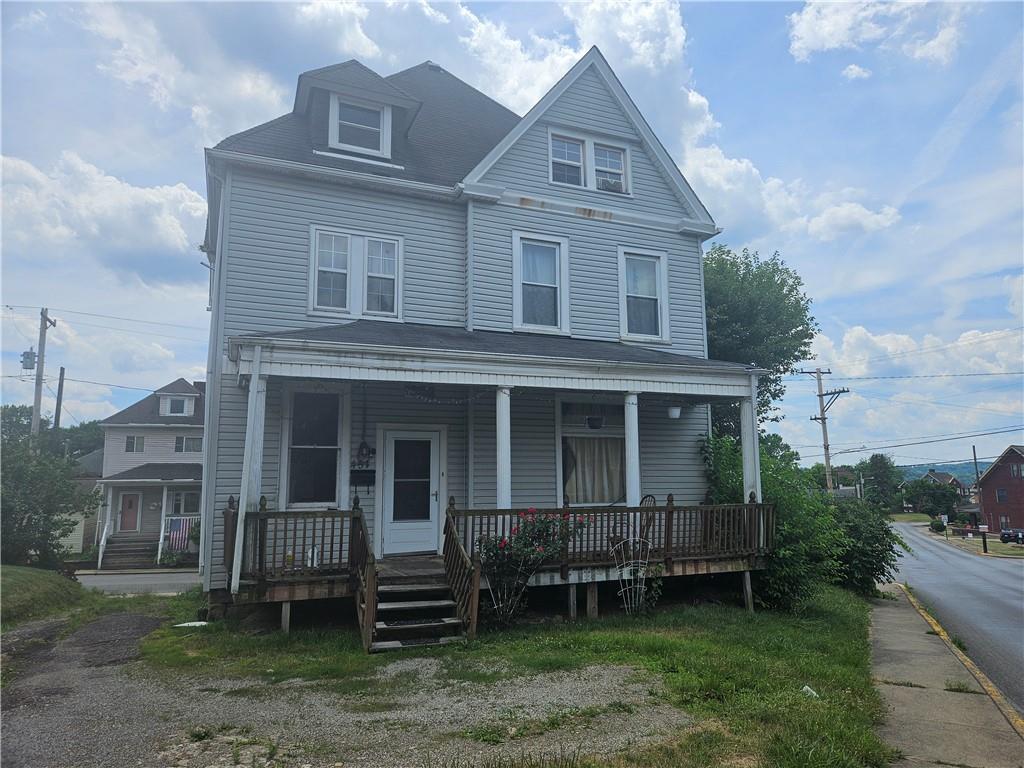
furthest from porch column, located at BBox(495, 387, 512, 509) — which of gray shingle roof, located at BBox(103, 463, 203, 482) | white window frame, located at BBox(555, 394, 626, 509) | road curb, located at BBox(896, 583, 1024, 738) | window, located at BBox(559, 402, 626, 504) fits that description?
gray shingle roof, located at BBox(103, 463, 203, 482)

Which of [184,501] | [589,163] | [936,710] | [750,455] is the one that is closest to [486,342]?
[750,455]

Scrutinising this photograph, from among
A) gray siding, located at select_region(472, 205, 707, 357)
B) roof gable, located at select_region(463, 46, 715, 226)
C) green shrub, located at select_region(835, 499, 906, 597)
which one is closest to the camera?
gray siding, located at select_region(472, 205, 707, 357)

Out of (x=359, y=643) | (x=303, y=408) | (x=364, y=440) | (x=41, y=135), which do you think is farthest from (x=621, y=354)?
(x=41, y=135)

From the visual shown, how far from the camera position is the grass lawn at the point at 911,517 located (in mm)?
75812

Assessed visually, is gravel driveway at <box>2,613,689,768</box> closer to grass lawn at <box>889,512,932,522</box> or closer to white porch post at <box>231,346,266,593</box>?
white porch post at <box>231,346,266,593</box>

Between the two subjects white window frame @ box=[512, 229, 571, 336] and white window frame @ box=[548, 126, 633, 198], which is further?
white window frame @ box=[548, 126, 633, 198]

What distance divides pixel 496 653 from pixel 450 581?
1.45 metres

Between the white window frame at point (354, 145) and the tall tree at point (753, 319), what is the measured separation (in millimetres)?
13477

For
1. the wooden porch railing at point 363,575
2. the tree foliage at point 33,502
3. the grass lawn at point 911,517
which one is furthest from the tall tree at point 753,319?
the grass lawn at point 911,517

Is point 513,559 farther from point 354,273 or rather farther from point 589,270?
point 589,270

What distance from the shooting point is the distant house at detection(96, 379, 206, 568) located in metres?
24.8

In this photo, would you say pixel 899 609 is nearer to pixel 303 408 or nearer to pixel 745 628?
pixel 745 628

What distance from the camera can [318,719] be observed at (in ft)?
16.7

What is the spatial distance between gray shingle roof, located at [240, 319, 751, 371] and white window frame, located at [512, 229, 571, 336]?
7.1 inches
